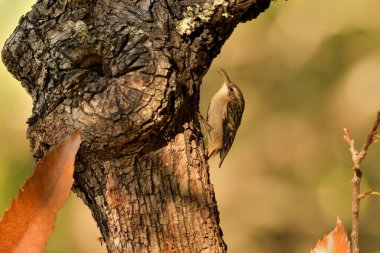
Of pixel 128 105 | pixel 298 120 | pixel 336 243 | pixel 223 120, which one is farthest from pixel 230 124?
pixel 336 243

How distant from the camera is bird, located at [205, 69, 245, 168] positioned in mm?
3150

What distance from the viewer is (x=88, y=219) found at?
464 cm

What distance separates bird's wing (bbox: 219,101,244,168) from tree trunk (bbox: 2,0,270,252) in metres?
1.62

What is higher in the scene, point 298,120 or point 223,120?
point 298,120

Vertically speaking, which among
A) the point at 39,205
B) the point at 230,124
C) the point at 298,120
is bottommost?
the point at 39,205

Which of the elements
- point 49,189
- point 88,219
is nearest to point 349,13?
point 88,219

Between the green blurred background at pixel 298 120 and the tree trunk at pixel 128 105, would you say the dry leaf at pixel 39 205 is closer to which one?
the tree trunk at pixel 128 105

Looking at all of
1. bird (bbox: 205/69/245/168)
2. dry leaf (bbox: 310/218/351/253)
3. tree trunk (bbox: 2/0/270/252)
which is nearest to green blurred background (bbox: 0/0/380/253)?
bird (bbox: 205/69/245/168)

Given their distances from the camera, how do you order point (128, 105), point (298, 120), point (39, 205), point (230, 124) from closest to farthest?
point (39, 205) → point (128, 105) → point (230, 124) → point (298, 120)

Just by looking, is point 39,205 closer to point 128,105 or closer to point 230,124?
point 128,105

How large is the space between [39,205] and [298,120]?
16.3ft

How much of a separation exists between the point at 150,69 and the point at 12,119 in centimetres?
310

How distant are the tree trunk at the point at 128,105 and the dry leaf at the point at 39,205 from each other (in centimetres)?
83

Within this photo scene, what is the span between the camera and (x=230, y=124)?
321 centimetres
